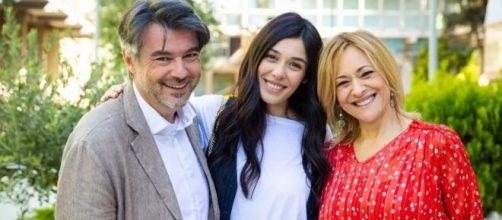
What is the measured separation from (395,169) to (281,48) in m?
0.79

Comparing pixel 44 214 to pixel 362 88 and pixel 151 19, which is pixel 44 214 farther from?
pixel 151 19

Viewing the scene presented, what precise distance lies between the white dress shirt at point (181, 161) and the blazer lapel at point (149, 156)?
0.17 ft

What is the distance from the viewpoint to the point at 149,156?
2951mm

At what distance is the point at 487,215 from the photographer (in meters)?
8.44

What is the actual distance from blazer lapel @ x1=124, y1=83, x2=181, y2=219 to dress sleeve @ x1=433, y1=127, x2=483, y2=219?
108 cm

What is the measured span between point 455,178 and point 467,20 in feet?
66.3

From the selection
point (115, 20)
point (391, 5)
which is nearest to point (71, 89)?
point (115, 20)

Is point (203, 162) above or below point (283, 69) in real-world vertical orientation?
below

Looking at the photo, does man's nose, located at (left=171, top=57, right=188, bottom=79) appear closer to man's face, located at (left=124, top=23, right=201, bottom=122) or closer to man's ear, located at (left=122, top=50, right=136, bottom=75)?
man's face, located at (left=124, top=23, right=201, bottom=122)

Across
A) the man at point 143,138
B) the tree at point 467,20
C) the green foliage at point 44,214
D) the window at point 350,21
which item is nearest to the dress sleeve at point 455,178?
the man at point 143,138

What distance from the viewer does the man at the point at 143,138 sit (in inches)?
107

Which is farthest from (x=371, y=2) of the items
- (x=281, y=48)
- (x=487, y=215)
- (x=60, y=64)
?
(x=281, y=48)

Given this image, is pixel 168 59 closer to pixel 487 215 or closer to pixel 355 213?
pixel 355 213

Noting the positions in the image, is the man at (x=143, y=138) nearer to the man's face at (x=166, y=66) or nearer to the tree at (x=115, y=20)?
the man's face at (x=166, y=66)
